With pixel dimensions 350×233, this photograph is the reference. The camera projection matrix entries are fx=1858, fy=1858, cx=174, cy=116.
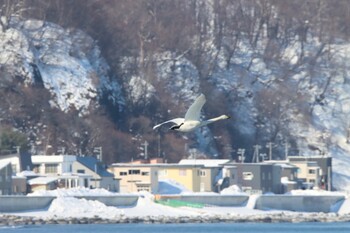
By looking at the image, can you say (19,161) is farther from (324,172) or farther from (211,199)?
(324,172)

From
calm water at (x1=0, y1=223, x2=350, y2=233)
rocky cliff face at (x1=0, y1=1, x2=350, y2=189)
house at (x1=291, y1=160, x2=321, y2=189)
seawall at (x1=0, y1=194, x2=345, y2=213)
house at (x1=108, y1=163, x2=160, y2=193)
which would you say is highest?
rocky cliff face at (x1=0, y1=1, x2=350, y2=189)

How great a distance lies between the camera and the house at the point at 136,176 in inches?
2478

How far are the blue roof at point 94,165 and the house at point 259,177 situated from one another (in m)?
5.35

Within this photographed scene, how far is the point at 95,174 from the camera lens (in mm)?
62938

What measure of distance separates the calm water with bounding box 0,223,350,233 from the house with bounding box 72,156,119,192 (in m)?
8.36

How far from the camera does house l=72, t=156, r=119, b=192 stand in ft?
205

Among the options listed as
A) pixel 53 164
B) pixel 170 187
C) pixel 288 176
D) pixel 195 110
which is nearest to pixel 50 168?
pixel 53 164

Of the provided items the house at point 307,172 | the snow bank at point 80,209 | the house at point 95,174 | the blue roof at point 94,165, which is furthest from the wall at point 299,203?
the house at point 307,172

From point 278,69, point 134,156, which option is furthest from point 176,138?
point 278,69

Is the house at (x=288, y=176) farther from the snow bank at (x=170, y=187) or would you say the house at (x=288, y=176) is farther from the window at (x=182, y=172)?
the snow bank at (x=170, y=187)

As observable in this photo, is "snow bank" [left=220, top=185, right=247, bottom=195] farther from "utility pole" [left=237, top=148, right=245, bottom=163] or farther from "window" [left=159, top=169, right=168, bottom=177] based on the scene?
"utility pole" [left=237, top=148, right=245, bottom=163]

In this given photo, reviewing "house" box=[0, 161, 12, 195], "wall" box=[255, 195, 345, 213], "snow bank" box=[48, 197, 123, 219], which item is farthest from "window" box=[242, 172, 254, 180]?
"house" box=[0, 161, 12, 195]

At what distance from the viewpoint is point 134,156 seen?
6894cm

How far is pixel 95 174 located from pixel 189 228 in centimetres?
1110
